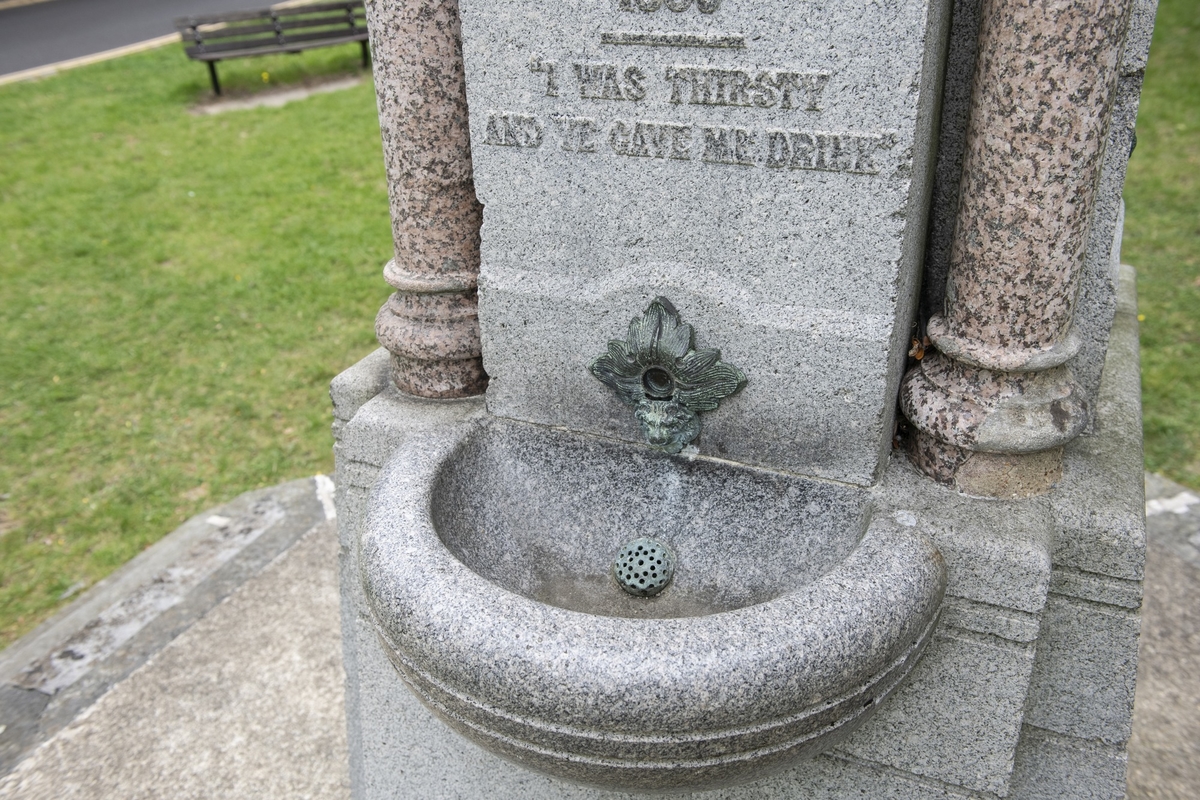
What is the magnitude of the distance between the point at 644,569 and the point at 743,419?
0.45 metres

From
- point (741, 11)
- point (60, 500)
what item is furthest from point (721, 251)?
point (60, 500)

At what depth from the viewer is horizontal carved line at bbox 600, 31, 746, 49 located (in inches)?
78.4

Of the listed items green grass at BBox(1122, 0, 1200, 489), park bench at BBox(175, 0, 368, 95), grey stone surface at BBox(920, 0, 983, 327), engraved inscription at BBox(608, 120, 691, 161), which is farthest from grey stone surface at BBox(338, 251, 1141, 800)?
park bench at BBox(175, 0, 368, 95)

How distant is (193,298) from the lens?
693 cm

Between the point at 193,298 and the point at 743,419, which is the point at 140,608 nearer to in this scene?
the point at 743,419

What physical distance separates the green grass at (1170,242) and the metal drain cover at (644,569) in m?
3.52

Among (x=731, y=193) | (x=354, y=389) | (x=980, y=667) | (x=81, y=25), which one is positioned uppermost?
(x=731, y=193)

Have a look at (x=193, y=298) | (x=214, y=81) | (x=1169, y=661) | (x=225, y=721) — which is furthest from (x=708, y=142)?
(x=214, y=81)

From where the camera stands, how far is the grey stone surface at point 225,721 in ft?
10.2

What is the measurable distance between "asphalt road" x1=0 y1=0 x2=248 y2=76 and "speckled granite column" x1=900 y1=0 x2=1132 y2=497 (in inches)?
539

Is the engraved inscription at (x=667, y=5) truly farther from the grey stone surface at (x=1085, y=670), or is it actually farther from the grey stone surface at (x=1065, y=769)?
Result: the grey stone surface at (x=1065, y=769)

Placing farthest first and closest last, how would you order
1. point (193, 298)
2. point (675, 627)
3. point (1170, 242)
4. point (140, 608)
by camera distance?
point (193, 298)
point (1170, 242)
point (140, 608)
point (675, 627)

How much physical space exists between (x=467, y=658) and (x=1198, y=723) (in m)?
2.80

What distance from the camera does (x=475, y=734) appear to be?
1860mm
